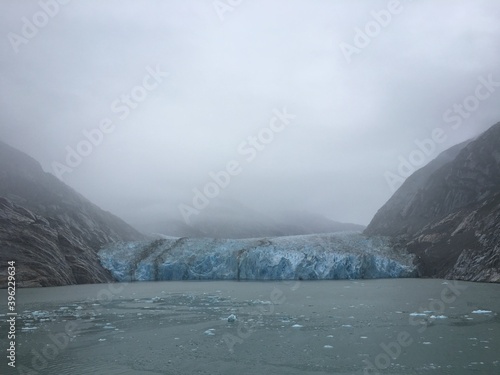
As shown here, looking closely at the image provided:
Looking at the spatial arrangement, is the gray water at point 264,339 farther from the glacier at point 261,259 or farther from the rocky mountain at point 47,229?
the glacier at point 261,259

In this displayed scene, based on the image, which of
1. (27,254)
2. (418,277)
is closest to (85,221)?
(27,254)
